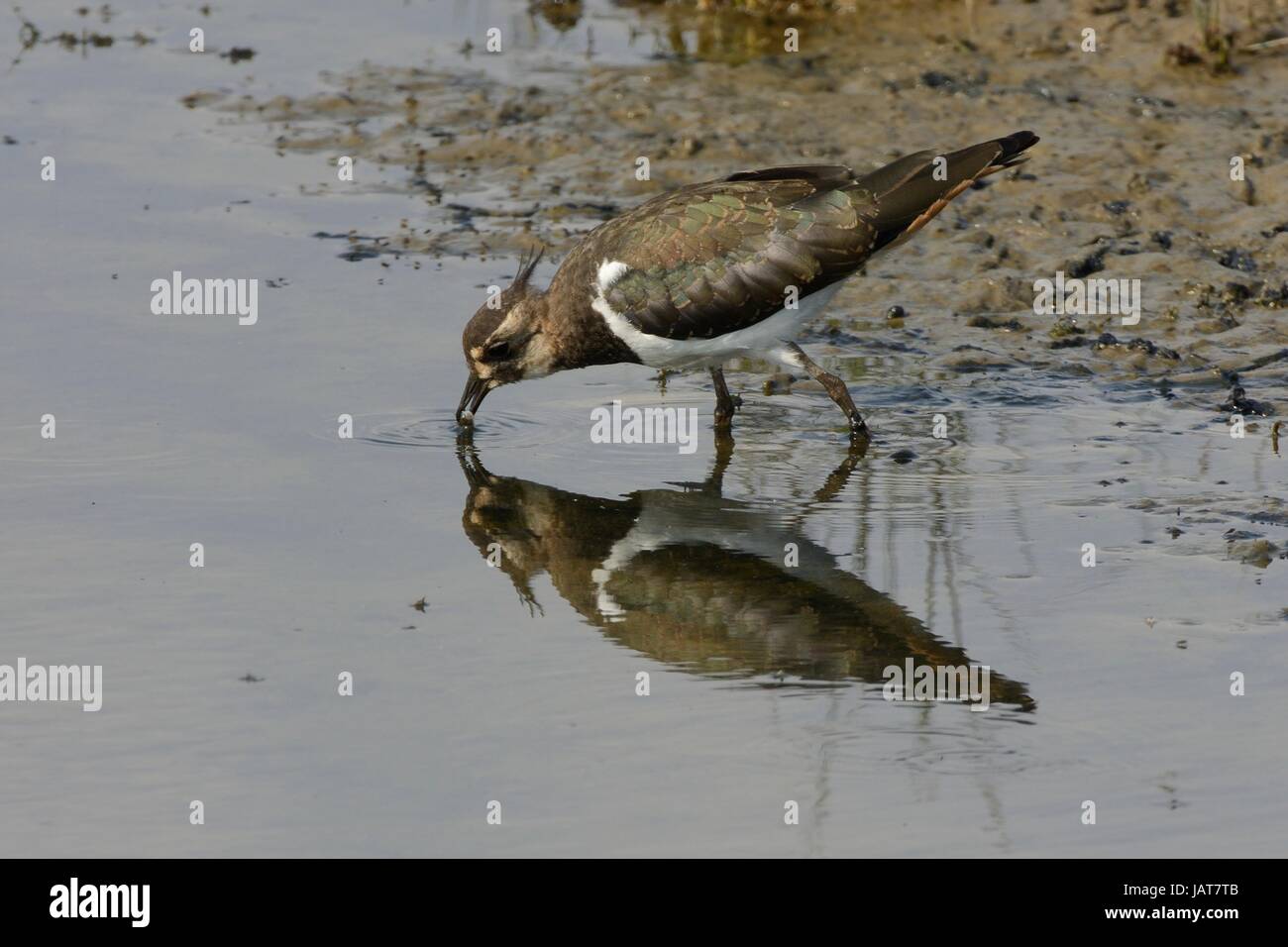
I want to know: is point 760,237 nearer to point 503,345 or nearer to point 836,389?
point 836,389

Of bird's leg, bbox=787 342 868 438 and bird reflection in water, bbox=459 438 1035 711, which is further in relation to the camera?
bird's leg, bbox=787 342 868 438

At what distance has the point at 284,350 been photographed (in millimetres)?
11398

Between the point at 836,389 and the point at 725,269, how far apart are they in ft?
2.82

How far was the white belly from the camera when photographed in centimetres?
1002

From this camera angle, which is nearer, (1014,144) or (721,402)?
(1014,144)

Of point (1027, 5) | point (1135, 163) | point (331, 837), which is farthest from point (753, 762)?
point (1027, 5)

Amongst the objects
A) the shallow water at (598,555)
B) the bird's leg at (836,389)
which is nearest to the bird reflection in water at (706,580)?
the shallow water at (598,555)

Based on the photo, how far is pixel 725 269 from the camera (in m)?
9.94

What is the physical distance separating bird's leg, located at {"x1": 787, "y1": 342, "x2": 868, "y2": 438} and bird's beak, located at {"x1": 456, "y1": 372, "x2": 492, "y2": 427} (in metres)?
1.59

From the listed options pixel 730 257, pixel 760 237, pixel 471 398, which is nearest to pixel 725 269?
pixel 730 257

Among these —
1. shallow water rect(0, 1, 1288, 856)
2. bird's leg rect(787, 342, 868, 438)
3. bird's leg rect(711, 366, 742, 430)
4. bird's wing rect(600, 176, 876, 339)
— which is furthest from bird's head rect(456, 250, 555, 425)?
bird's leg rect(787, 342, 868, 438)

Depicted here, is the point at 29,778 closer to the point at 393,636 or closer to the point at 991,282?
the point at 393,636

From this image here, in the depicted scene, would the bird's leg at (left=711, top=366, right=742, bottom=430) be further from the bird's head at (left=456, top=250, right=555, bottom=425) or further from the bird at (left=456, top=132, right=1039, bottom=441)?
the bird's head at (left=456, top=250, right=555, bottom=425)

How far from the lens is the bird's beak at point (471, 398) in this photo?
1038 cm
